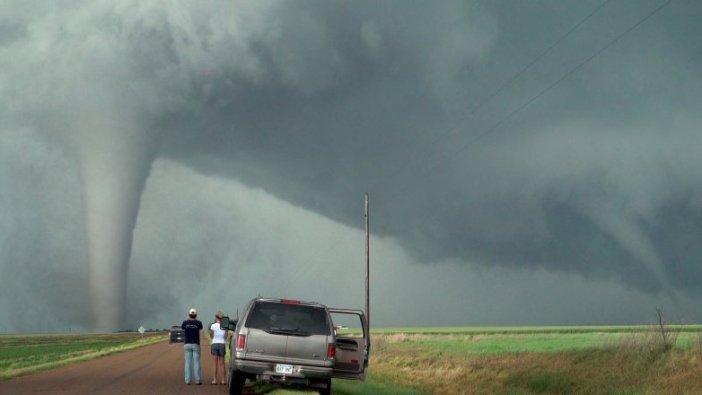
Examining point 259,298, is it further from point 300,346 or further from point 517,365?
point 517,365

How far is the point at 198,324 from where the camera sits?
72.1 ft

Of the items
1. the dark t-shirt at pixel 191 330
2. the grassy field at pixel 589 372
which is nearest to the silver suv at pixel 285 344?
the dark t-shirt at pixel 191 330

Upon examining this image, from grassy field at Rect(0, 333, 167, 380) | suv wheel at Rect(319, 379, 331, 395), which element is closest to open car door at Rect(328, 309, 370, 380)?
suv wheel at Rect(319, 379, 331, 395)

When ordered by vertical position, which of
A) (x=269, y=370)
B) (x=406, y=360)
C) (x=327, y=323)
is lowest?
(x=406, y=360)

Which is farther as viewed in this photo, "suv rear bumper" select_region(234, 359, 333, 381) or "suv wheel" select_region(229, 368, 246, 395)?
"suv wheel" select_region(229, 368, 246, 395)

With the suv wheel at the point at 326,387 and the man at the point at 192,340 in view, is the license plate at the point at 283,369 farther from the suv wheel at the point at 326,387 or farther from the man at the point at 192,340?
the man at the point at 192,340

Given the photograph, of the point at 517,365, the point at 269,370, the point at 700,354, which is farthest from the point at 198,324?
the point at 700,354

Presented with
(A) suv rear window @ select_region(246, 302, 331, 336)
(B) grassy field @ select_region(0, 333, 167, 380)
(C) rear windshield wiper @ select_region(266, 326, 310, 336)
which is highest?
(A) suv rear window @ select_region(246, 302, 331, 336)

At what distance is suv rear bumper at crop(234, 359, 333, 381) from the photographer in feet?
56.3

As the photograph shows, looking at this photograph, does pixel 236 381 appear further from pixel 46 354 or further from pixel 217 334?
pixel 46 354

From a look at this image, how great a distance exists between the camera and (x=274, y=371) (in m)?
17.2

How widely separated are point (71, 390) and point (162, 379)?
578 cm

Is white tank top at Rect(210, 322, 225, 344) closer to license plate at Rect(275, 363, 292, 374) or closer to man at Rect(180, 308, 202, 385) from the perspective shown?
man at Rect(180, 308, 202, 385)

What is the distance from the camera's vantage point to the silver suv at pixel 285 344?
17219 millimetres
